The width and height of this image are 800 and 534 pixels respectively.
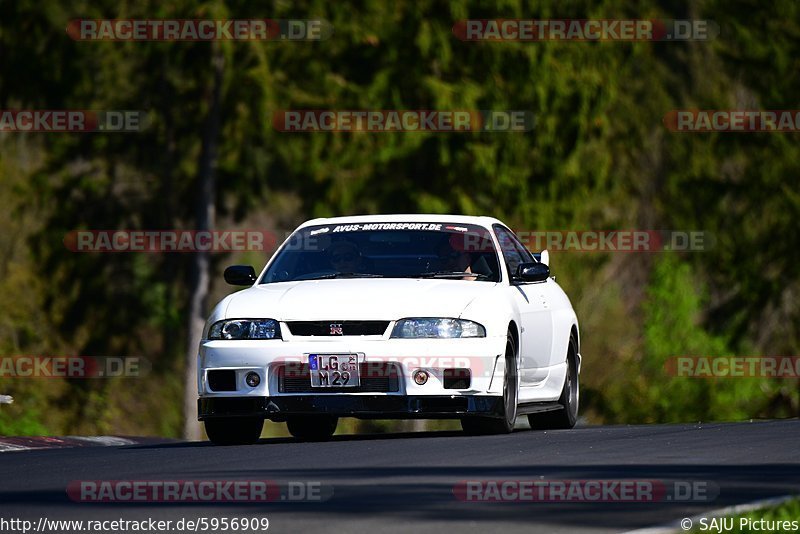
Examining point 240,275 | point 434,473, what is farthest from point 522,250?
point 434,473

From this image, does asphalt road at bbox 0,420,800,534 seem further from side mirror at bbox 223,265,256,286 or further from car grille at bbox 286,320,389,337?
side mirror at bbox 223,265,256,286

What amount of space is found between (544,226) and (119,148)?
28.5 feet

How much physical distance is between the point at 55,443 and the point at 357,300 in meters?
3.32

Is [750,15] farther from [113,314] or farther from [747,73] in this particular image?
[113,314]

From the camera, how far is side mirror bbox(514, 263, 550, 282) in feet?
46.8

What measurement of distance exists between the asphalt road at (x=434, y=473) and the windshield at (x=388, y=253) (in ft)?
4.07

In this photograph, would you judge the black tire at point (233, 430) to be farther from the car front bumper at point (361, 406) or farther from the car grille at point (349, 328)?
the car grille at point (349, 328)

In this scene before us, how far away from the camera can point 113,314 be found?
129ft

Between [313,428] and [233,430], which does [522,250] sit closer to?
[313,428]

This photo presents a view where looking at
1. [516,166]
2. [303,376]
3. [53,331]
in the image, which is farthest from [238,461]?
[53,331]

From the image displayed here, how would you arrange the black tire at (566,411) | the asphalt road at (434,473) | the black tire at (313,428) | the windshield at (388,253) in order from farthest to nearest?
the black tire at (566,411)
the black tire at (313,428)
the windshield at (388,253)
the asphalt road at (434,473)

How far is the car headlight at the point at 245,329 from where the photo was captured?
13.0 m

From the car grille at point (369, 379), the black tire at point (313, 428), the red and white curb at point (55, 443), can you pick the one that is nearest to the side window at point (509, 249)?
the black tire at point (313, 428)

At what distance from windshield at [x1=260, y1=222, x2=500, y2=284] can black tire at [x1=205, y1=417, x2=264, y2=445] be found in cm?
122
